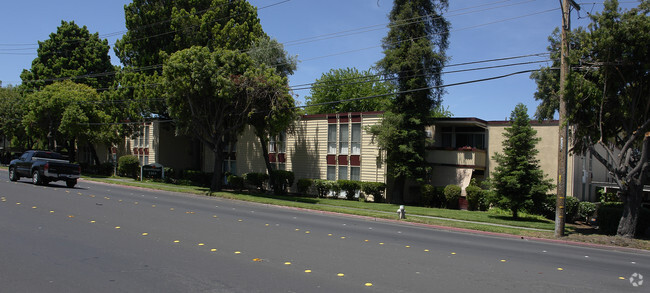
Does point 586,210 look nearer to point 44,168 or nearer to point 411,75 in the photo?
point 411,75

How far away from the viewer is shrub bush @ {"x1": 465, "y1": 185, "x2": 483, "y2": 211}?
26047mm

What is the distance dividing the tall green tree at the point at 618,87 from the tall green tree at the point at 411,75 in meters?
10.8

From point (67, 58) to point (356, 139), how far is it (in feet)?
148

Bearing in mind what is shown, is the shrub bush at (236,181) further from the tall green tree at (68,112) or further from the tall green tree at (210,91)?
the tall green tree at (68,112)

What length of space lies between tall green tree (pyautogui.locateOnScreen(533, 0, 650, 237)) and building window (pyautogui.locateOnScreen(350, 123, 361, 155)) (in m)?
15.9

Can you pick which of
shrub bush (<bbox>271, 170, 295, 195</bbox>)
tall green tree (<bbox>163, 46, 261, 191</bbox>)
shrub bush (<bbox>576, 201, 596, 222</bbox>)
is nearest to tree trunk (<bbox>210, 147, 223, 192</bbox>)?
tall green tree (<bbox>163, 46, 261, 191</bbox>)

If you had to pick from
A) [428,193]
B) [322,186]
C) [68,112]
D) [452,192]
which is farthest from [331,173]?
[68,112]

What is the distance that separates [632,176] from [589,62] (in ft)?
13.7

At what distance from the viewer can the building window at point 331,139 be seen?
105 feet

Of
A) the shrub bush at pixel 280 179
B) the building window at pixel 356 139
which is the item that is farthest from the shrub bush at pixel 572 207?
the shrub bush at pixel 280 179

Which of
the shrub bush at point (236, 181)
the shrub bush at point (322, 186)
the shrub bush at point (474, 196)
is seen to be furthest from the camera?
the shrub bush at point (236, 181)

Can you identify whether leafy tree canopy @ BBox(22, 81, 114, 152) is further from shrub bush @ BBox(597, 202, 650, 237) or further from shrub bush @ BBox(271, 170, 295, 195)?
shrub bush @ BBox(597, 202, 650, 237)

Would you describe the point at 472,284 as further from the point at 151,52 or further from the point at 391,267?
the point at 151,52

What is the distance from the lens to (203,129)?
28766 millimetres
